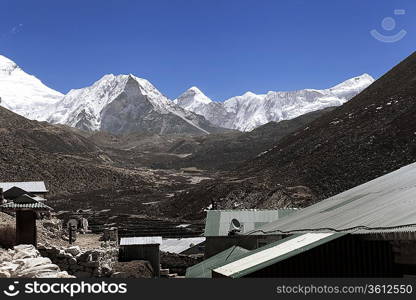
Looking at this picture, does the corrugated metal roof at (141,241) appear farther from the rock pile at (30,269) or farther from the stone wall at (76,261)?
the rock pile at (30,269)

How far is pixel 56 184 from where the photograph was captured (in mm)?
136875

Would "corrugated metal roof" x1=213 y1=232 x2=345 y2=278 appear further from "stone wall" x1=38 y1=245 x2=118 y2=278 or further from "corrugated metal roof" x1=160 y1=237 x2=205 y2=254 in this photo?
"corrugated metal roof" x1=160 y1=237 x2=205 y2=254

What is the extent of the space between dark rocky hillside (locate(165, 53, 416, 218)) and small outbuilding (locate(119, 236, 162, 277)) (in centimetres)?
4522

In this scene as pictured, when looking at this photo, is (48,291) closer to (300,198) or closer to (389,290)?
(389,290)

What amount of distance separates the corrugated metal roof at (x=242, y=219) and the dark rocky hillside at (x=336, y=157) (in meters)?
35.9

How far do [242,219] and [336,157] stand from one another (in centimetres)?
5708

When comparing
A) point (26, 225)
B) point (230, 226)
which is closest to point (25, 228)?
point (26, 225)

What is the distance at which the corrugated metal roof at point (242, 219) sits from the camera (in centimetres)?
3080

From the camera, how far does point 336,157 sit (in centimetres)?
8575

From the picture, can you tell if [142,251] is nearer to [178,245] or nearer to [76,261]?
[76,261]

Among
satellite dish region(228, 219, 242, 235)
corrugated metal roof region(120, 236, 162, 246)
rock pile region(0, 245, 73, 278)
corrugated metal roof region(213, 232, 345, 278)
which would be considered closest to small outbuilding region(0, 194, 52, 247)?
corrugated metal roof region(120, 236, 162, 246)

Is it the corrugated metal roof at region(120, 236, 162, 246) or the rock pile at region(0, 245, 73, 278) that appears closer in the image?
the rock pile at region(0, 245, 73, 278)

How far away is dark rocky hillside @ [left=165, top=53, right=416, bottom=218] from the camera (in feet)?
246

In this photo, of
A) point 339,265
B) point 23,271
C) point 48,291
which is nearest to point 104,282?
point 48,291
